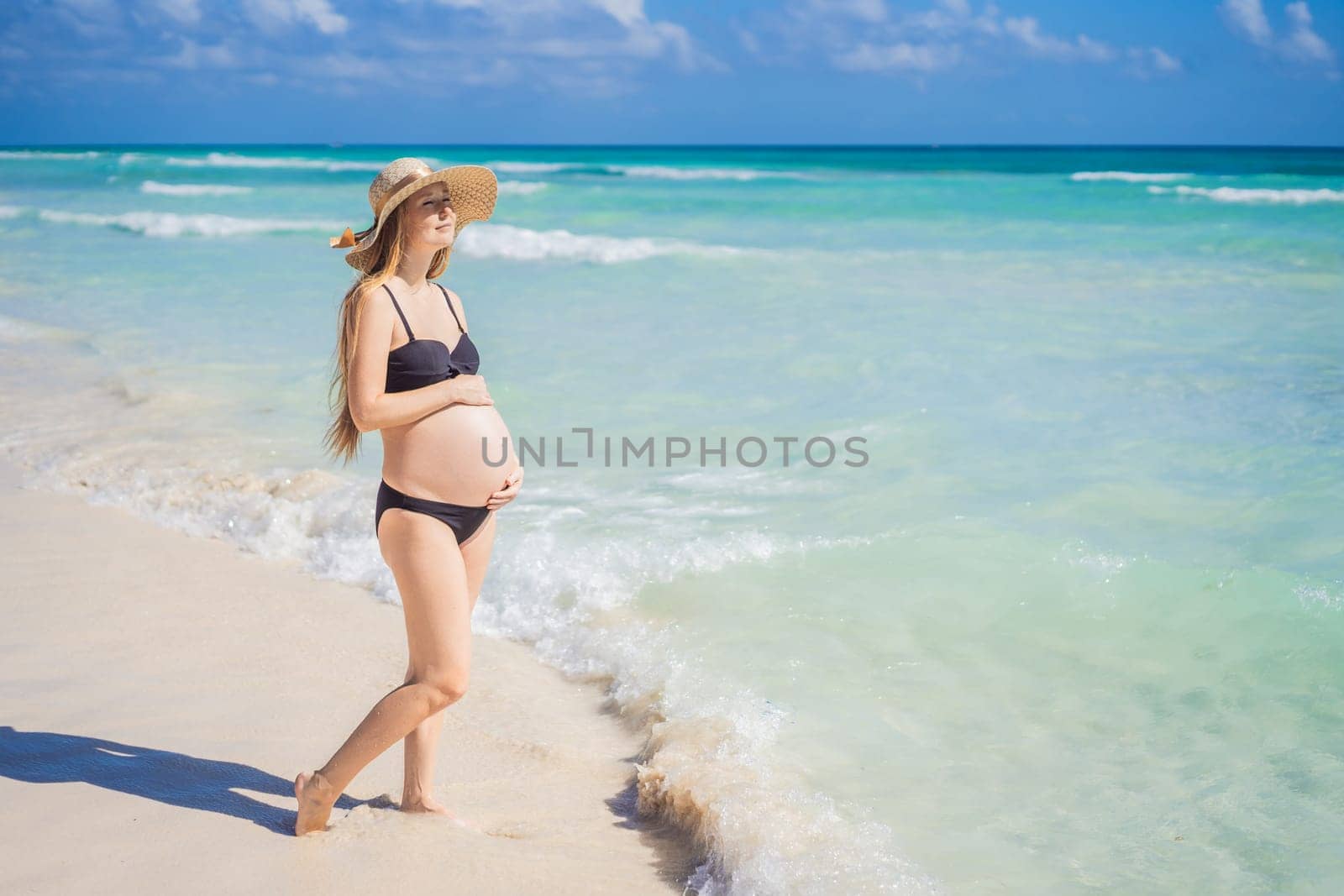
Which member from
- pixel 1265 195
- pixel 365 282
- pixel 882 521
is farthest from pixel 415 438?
pixel 1265 195

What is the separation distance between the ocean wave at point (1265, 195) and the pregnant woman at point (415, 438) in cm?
3070

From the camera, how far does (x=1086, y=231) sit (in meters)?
21.5

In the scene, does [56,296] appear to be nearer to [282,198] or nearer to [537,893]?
[537,893]

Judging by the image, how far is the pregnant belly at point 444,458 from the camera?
9.13ft

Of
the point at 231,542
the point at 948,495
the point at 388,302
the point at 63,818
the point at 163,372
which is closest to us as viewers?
the point at 388,302

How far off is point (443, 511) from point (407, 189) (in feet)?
2.70

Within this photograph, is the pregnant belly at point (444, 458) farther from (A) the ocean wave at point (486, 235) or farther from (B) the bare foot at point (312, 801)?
(A) the ocean wave at point (486, 235)

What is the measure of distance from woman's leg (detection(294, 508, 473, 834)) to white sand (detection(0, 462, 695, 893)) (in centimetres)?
25

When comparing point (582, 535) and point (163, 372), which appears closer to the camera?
point (582, 535)

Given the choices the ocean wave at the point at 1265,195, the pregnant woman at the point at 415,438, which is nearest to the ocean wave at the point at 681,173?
the ocean wave at the point at 1265,195

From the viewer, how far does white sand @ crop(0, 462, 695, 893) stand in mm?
2762

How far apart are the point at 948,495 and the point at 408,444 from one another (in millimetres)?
4093

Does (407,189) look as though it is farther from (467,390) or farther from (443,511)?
(443,511)

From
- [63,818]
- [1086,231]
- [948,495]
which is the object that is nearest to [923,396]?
[948,495]
